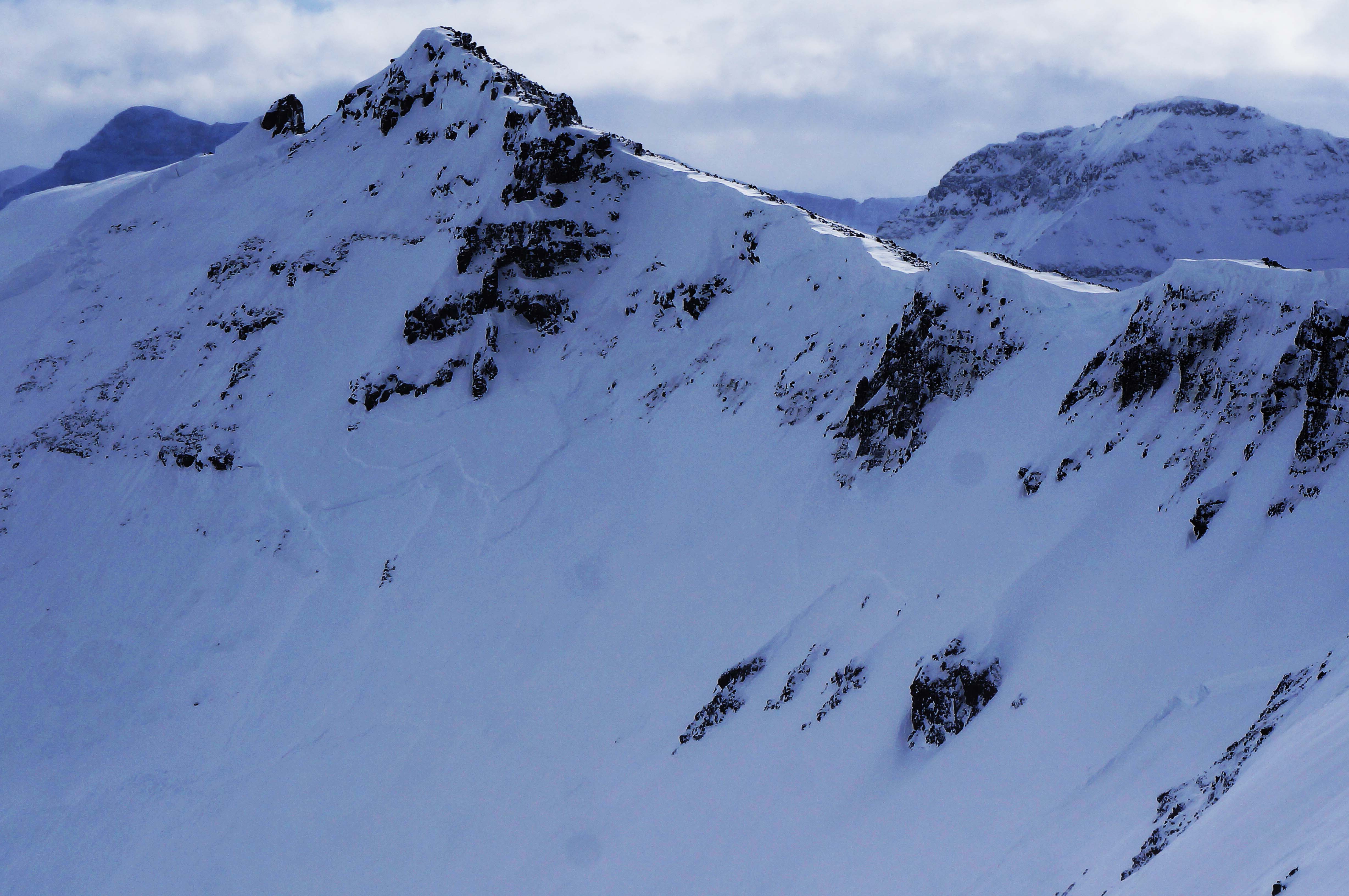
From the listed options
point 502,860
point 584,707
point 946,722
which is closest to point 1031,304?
point 946,722

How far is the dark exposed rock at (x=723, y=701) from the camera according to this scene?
21.1 m

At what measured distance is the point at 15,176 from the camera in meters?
194

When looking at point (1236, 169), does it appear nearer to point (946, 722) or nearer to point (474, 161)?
point (474, 161)

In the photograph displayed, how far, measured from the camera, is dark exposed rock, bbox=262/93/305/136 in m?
60.6

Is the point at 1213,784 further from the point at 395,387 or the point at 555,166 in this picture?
the point at 555,166

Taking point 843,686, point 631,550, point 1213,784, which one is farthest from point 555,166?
point 1213,784

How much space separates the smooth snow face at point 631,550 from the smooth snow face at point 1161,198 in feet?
366

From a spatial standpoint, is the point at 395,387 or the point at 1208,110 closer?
the point at 395,387

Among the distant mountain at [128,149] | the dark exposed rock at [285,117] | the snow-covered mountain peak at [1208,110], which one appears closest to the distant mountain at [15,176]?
the distant mountain at [128,149]

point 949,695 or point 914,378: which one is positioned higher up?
point 914,378

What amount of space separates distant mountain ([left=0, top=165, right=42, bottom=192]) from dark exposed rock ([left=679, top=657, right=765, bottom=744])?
212528mm

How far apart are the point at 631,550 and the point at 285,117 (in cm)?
4551

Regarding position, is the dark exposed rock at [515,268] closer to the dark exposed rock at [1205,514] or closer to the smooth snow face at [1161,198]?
the dark exposed rock at [1205,514]

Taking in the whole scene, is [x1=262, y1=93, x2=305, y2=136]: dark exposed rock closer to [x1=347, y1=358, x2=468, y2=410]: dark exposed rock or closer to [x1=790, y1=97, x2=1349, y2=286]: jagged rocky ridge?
[x1=347, y1=358, x2=468, y2=410]: dark exposed rock
